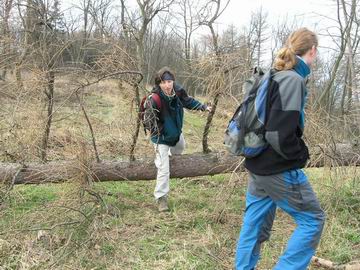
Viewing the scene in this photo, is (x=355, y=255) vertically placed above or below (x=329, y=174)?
below

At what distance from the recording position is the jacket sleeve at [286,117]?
2.61 meters

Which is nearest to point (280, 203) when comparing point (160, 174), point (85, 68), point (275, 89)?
point (275, 89)

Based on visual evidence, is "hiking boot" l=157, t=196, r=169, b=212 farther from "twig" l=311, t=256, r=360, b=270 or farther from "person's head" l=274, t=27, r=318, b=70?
"person's head" l=274, t=27, r=318, b=70

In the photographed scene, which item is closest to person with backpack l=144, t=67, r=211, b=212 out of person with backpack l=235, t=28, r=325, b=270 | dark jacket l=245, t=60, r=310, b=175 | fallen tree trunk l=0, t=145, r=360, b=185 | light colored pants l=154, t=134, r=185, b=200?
light colored pants l=154, t=134, r=185, b=200

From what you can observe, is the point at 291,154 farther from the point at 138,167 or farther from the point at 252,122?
the point at 138,167

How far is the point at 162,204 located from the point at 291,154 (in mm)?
2627

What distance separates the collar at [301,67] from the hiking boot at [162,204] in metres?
2.74

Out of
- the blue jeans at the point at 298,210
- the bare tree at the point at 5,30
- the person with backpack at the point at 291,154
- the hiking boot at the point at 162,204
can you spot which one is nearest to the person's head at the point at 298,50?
the person with backpack at the point at 291,154

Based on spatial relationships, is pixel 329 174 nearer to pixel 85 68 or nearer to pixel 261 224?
pixel 261 224

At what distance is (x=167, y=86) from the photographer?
4.91 metres

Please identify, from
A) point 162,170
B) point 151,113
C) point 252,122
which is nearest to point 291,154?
point 252,122

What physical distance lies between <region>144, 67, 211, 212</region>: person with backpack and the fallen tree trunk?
34cm

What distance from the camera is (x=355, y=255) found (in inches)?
149

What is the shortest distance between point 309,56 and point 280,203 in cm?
102
